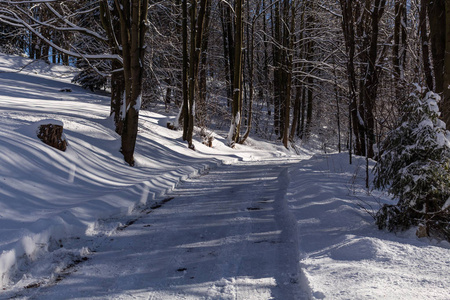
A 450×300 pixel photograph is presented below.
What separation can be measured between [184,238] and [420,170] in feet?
10.4

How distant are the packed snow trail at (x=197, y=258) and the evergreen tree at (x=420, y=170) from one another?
152 cm

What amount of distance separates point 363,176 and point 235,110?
42.7 feet

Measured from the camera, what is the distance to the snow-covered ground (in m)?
3.63

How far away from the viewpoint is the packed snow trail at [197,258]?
143 inches

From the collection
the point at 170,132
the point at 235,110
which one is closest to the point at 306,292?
the point at 170,132

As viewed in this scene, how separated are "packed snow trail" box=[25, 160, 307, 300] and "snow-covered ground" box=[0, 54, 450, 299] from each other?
0.05 feet

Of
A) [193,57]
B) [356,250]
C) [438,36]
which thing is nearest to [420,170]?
[356,250]

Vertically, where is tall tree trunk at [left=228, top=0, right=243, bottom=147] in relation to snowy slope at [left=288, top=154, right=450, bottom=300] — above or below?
above

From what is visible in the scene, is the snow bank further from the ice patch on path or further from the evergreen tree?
the evergreen tree

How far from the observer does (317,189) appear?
8.02 metres

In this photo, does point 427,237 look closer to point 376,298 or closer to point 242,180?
point 376,298

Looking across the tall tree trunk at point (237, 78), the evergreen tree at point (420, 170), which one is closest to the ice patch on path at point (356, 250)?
the evergreen tree at point (420, 170)

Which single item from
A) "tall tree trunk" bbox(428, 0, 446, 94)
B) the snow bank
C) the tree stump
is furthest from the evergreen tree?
the tree stump

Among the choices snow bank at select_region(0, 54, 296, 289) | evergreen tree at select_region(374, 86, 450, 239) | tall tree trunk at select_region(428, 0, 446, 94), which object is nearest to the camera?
snow bank at select_region(0, 54, 296, 289)
